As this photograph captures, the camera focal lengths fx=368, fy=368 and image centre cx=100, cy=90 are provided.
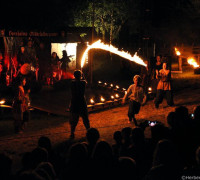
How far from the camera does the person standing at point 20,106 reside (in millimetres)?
10185

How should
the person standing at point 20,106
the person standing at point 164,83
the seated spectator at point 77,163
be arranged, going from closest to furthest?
the seated spectator at point 77,163 → the person standing at point 20,106 → the person standing at point 164,83

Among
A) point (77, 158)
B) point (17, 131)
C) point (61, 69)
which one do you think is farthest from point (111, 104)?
point (77, 158)

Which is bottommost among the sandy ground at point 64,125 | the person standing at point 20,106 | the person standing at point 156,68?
the sandy ground at point 64,125

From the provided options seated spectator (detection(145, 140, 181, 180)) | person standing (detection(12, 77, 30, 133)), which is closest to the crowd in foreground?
seated spectator (detection(145, 140, 181, 180))

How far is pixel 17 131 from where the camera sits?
10.5 meters

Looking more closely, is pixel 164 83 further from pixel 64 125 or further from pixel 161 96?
pixel 64 125

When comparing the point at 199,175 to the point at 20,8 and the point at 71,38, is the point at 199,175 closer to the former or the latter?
the point at 20,8

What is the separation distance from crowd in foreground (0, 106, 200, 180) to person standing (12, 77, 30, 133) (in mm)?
4705

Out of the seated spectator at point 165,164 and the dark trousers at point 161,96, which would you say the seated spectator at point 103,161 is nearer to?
the seated spectator at point 165,164

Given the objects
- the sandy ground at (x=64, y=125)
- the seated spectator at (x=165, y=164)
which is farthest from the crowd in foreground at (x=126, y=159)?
the sandy ground at (x=64, y=125)

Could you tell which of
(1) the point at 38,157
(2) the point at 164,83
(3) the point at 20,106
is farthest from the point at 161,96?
(1) the point at 38,157

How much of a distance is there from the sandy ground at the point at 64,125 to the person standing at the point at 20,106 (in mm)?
315

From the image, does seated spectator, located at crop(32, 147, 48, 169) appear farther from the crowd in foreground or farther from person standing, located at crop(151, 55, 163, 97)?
person standing, located at crop(151, 55, 163, 97)

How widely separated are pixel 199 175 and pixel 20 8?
19.6 m
